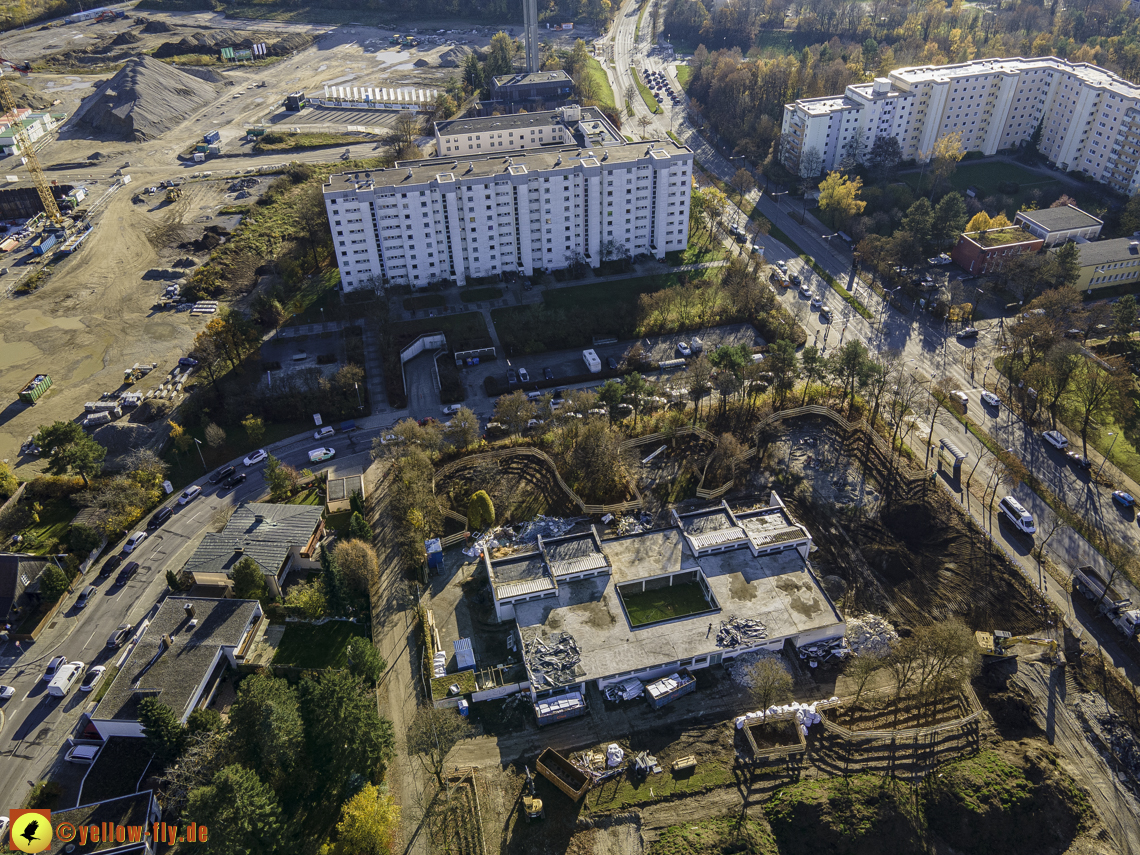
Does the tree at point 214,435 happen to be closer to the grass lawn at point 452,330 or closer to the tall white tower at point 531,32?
the grass lawn at point 452,330

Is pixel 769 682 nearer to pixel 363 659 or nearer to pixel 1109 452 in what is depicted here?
pixel 363 659

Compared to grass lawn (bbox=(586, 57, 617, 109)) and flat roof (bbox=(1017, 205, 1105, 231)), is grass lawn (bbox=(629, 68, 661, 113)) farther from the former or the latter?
flat roof (bbox=(1017, 205, 1105, 231))

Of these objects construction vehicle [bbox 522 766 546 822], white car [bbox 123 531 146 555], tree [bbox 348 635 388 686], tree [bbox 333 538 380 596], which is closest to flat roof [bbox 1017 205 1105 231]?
tree [bbox 333 538 380 596]

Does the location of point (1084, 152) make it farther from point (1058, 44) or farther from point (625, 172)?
point (625, 172)

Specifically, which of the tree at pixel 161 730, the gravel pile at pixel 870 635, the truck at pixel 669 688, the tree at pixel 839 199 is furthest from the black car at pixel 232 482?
the tree at pixel 839 199

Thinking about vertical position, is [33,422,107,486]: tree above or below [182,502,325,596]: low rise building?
above

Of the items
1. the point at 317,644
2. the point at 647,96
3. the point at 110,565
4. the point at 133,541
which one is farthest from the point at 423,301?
the point at 647,96
